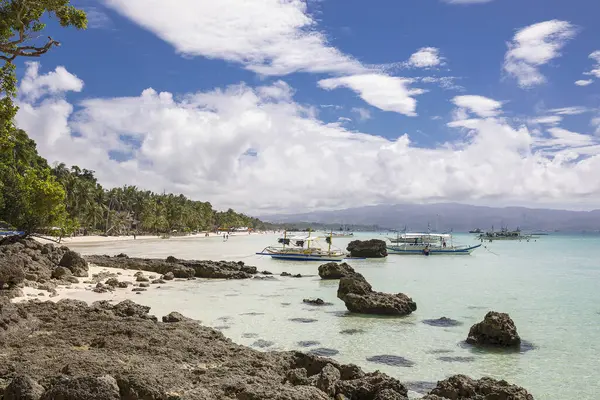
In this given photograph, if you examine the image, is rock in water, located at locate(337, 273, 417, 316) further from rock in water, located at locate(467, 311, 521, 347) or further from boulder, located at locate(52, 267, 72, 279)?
boulder, located at locate(52, 267, 72, 279)

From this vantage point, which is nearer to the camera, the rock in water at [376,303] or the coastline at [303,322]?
the coastline at [303,322]

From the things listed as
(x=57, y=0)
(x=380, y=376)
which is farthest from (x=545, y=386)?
(x=57, y=0)

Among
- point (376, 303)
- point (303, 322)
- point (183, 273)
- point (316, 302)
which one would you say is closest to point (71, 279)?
point (183, 273)

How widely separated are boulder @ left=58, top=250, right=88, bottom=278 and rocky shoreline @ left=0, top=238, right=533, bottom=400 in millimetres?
12591

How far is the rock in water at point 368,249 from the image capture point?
222ft

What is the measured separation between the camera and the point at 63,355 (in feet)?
33.6

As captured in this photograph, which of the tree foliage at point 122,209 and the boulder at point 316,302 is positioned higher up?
the tree foliage at point 122,209

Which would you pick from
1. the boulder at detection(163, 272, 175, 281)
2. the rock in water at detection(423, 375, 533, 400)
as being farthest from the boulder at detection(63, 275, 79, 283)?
the rock in water at detection(423, 375, 533, 400)

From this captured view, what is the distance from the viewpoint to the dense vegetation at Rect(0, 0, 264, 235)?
12562 millimetres

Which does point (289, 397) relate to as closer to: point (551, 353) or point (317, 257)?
point (551, 353)

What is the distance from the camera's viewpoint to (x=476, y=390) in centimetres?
975

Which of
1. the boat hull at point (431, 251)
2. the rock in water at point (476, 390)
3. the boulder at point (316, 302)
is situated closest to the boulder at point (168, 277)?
the boulder at point (316, 302)

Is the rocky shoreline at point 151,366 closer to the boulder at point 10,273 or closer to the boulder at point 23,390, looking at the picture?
the boulder at point 23,390

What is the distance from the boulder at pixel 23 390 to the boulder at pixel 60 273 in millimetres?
21303
